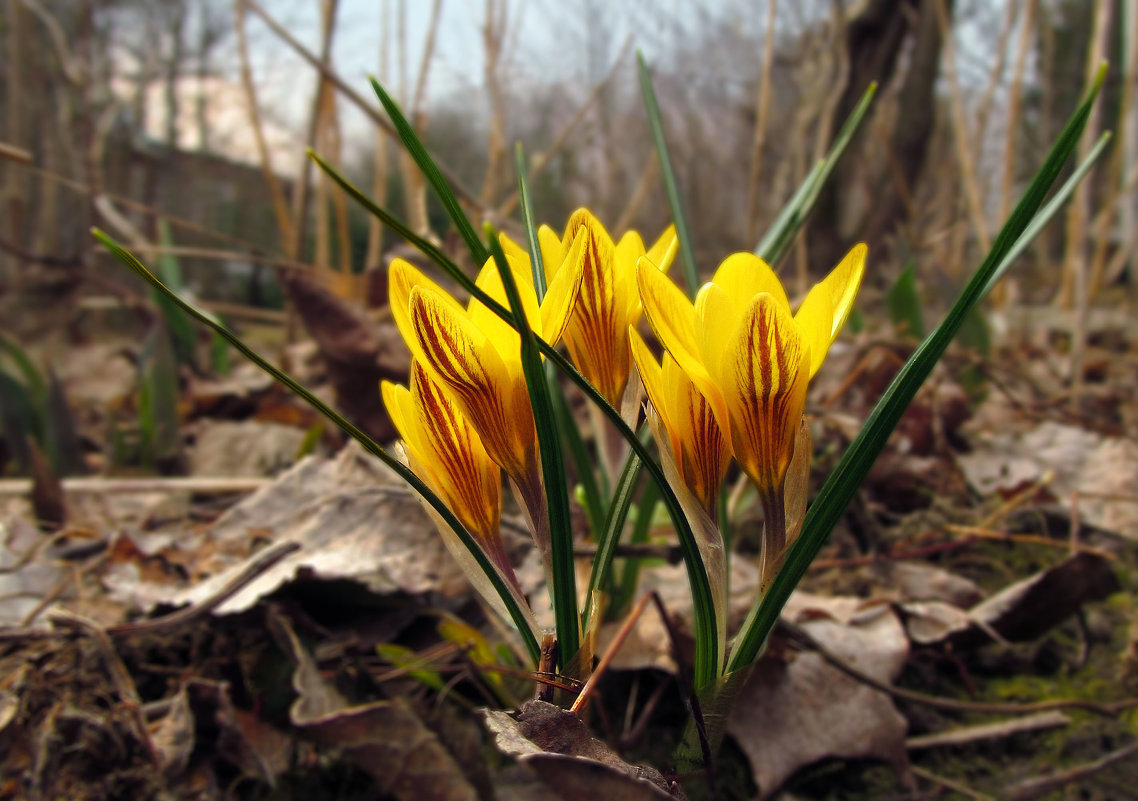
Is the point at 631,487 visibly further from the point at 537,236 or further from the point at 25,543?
the point at 25,543

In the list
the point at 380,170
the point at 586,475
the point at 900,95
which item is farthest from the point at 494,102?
the point at 900,95

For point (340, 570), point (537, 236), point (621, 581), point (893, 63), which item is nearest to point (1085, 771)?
point (621, 581)


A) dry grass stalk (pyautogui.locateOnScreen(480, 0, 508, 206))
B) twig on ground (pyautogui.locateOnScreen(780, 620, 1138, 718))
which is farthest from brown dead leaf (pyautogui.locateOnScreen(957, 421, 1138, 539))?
dry grass stalk (pyautogui.locateOnScreen(480, 0, 508, 206))

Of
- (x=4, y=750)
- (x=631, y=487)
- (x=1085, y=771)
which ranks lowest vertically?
(x=4, y=750)

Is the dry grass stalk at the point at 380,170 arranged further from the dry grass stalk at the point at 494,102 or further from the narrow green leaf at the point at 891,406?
the narrow green leaf at the point at 891,406

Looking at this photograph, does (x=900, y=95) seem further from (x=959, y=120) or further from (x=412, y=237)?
(x=412, y=237)

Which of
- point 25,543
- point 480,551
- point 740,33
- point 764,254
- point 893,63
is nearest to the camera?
point 480,551

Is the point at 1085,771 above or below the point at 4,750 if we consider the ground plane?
above
